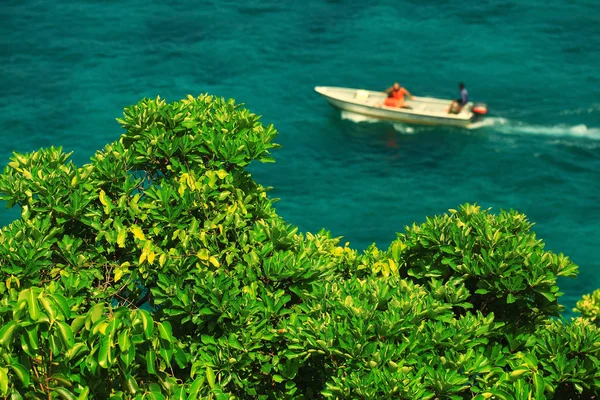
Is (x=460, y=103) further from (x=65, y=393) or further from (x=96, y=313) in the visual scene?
(x=65, y=393)

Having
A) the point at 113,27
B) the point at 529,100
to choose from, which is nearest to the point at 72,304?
the point at 529,100

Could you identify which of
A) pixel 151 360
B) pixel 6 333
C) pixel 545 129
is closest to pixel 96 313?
pixel 151 360

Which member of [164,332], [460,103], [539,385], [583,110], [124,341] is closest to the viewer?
[124,341]

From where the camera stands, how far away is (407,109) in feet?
145

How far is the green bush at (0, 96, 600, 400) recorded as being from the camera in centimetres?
1113

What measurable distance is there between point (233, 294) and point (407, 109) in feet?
107

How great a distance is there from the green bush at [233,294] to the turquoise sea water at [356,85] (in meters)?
22.2

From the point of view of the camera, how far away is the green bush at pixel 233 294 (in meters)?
11.1

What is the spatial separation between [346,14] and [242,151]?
135 ft

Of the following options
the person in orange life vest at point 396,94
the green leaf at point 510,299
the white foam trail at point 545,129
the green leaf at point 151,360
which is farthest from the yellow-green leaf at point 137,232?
the white foam trail at point 545,129

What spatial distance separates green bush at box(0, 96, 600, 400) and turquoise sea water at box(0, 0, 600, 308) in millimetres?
22224

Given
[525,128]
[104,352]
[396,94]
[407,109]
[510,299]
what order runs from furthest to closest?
[525,128]
[396,94]
[407,109]
[510,299]
[104,352]

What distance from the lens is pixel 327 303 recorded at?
41.7 feet

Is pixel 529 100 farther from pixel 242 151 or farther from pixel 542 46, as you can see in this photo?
pixel 242 151
